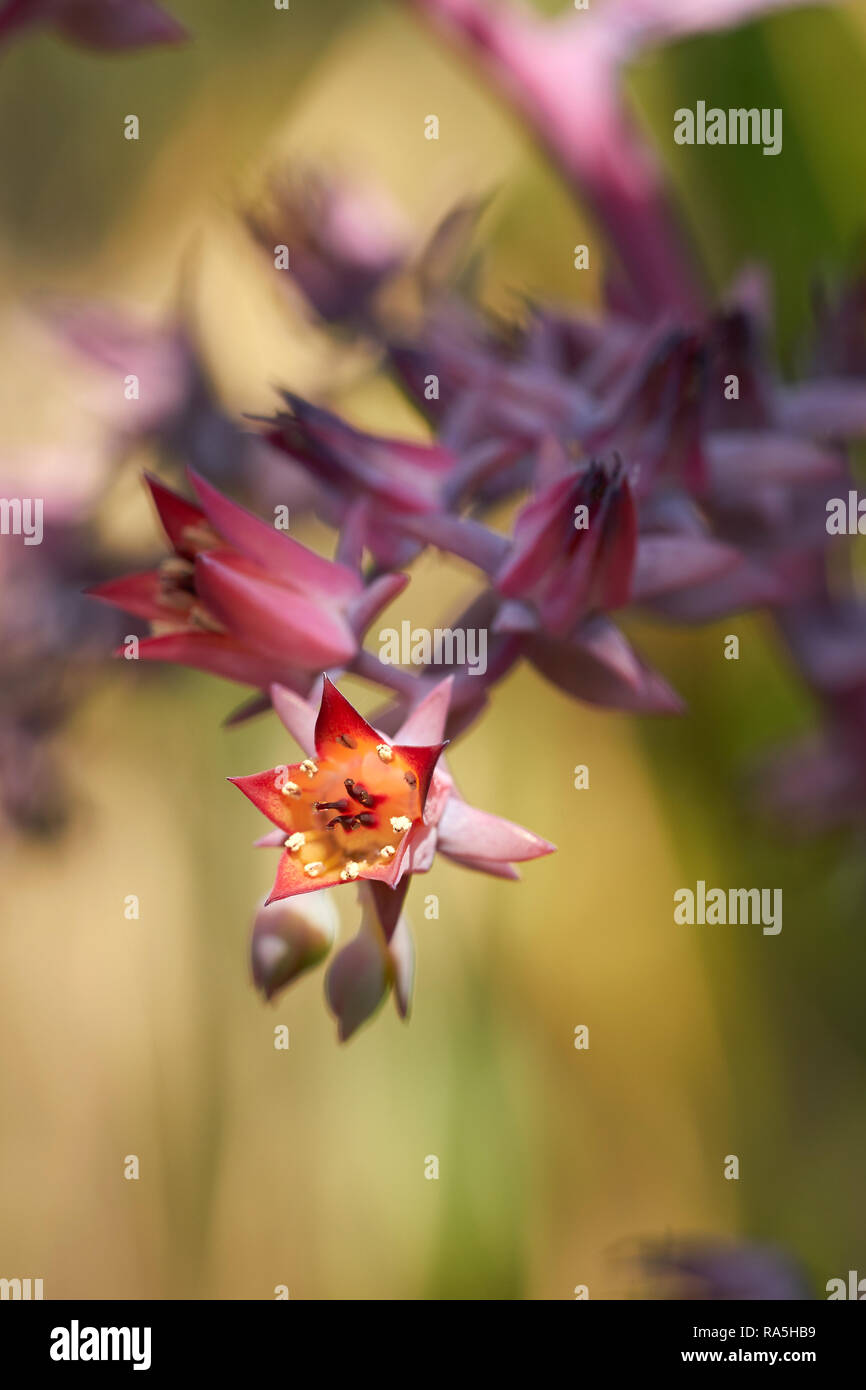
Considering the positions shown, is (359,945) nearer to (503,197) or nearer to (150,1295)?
(150,1295)

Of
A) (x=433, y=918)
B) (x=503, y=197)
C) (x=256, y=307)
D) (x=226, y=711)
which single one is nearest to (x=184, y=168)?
(x=256, y=307)

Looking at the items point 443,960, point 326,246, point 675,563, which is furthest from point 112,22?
point 443,960

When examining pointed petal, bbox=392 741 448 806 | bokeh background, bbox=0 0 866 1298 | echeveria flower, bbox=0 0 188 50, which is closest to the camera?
pointed petal, bbox=392 741 448 806

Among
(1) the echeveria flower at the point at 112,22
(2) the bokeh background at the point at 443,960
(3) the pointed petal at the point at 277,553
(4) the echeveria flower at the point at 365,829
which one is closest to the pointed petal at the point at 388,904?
(4) the echeveria flower at the point at 365,829

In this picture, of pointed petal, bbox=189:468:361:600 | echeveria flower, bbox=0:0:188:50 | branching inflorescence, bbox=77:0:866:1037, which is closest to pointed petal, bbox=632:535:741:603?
branching inflorescence, bbox=77:0:866:1037

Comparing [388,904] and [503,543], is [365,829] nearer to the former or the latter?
[388,904]

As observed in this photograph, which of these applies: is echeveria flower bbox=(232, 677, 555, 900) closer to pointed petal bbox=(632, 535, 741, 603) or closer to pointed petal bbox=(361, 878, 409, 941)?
pointed petal bbox=(361, 878, 409, 941)
